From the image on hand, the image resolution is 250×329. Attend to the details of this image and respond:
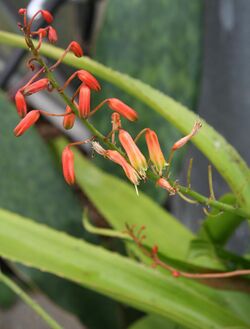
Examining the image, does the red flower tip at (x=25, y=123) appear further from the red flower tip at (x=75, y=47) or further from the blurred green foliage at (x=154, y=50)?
Result: the blurred green foliage at (x=154, y=50)

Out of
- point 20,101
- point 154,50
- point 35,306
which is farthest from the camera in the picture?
point 154,50

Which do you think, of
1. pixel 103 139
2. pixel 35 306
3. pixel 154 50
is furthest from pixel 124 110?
pixel 154 50

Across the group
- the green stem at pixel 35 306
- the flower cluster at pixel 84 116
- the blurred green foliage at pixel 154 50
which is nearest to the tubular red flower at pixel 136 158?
the flower cluster at pixel 84 116

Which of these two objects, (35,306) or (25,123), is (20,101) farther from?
(35,306)

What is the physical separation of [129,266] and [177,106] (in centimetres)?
11

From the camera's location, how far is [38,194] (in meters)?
0.62

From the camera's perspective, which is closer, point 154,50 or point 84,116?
point 84,116

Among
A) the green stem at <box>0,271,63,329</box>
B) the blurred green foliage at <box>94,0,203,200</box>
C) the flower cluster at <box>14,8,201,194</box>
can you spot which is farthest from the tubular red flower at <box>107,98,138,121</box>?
the blurred green foliage at <box>94,0,203,200</box>

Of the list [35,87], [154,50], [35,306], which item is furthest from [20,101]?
[154,50]

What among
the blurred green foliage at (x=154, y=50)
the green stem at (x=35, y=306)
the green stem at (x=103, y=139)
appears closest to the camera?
the green stem at (x=103, y=139)

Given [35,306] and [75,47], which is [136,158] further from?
[35,306]

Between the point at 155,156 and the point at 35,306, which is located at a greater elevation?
the point at 155,156

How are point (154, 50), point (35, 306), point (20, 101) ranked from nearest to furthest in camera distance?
1. point (20, 101)
2. point (35, 306)
3. point (154, 50)

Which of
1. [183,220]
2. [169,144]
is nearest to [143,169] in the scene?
[169,144]
